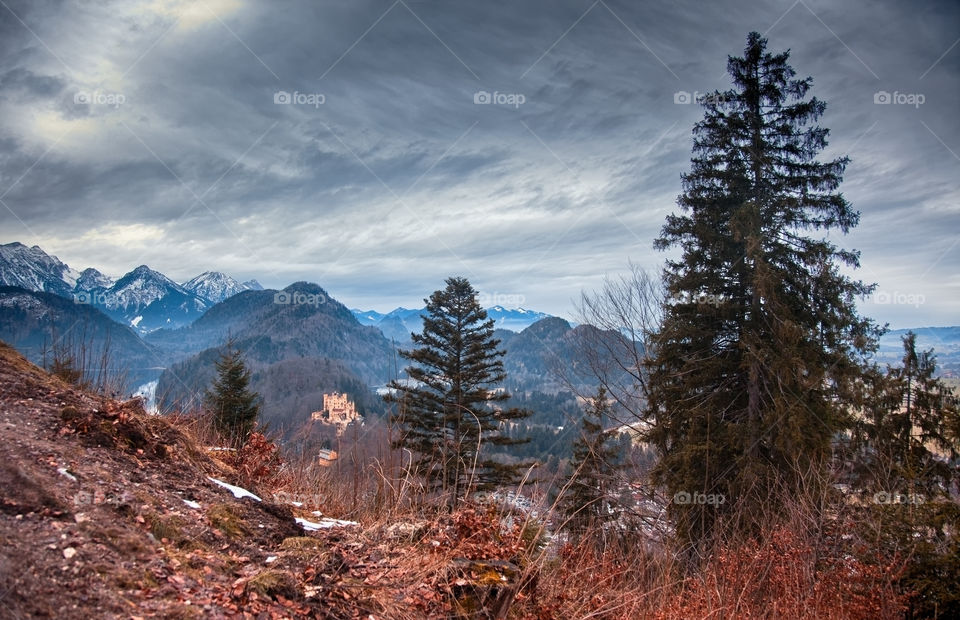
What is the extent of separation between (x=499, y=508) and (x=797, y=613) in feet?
8.79

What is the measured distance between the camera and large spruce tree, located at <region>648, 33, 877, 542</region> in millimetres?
10992

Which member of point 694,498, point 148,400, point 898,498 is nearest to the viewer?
point 148,400

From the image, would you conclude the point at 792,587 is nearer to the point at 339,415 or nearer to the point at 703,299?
the point at 703,299

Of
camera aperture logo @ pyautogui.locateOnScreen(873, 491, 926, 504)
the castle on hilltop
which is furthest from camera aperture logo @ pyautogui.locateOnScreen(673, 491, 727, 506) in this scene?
the castle on hilltop

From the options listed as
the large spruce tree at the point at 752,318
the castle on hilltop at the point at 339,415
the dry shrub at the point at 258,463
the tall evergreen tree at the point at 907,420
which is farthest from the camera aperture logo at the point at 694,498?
the dry shrub at the point at 258,463

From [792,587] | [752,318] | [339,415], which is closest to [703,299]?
[752,318]

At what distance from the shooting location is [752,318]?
12.0 metres

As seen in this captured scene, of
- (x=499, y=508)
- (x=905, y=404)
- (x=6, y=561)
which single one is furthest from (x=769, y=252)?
(x=6, y=561)

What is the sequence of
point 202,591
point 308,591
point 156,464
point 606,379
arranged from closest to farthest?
1. point 202,591
2. point 308,591
3. point 156,464
4. point 606,379

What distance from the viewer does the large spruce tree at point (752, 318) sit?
36.1 ft

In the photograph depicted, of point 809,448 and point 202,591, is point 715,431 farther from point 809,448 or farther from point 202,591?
point 202,591

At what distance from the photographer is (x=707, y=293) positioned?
1227cm

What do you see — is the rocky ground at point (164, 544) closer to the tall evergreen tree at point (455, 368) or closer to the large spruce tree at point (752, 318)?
the large spruce tree at point (752, 318)

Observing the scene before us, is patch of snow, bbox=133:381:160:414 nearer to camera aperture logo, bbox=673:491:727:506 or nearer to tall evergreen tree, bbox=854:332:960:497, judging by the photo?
camera aperture logo, bbox=673:491:727:506
